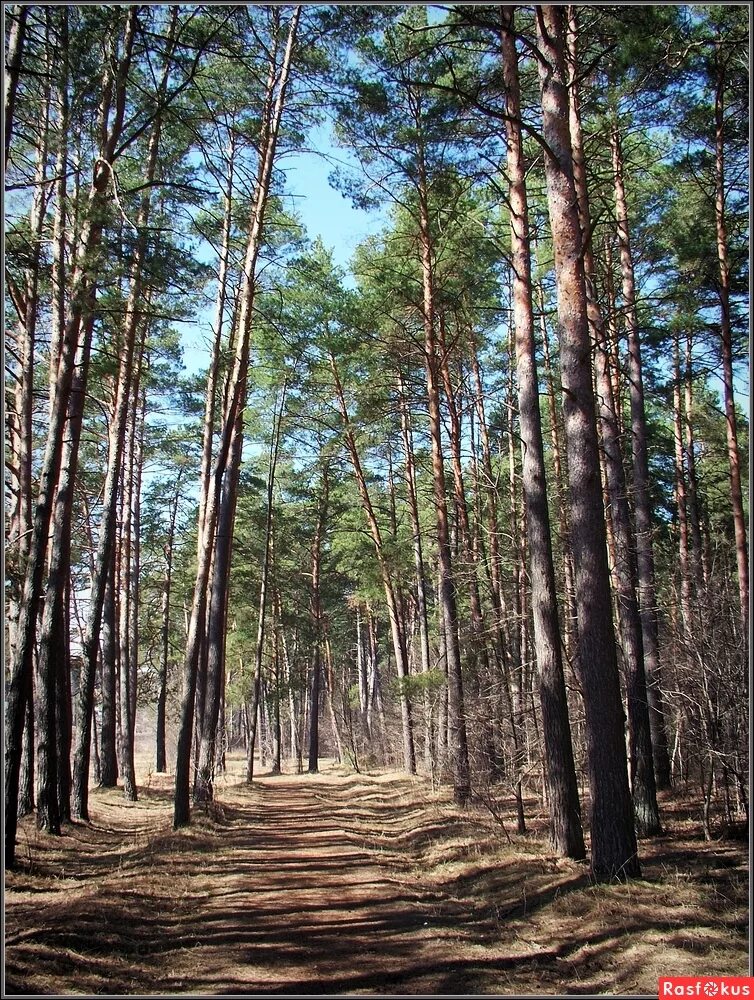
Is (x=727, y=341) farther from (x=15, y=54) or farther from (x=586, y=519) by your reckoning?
(x=15, y=54)

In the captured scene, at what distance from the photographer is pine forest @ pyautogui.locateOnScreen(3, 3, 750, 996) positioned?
572 centimetres

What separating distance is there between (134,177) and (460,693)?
10.2 meters

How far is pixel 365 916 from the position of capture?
6199 mm

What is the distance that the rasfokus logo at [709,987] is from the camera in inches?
166

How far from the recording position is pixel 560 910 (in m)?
5.86

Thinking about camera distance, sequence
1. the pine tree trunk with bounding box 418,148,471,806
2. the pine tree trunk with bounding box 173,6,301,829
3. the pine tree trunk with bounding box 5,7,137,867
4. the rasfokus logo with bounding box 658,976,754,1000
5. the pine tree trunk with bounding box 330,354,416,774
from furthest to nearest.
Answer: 1. the pine tree trunk with bounding box 330,354,416,774
2. the pine tree trunk with bounding box 418,148,471,806
3. the pine tree trunk with bounding box 173,6,301,829
4. the pine tree trunk with bounding box 5,7,137,867
5. the rasfokus logo with bounding box 658,976,754,1000

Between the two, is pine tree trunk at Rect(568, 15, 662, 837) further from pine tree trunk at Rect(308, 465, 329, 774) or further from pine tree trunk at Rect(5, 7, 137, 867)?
pine tree trunk at Rect(308, 465, 329, 774)

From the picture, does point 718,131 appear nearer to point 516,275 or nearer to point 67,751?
point 516,275

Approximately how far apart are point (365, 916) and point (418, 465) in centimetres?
1176

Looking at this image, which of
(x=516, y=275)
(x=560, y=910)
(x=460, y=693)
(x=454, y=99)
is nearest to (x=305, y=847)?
(x=460, y=693)

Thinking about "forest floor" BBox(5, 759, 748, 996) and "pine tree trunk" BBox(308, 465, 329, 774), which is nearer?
"forest floor" BBox(5, 759, 748, 996)

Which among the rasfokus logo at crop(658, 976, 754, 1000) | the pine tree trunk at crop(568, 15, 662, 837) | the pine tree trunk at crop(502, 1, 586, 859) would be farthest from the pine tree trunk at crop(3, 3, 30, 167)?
the rasfokus logo at crop(658, 976, 754, 1000)

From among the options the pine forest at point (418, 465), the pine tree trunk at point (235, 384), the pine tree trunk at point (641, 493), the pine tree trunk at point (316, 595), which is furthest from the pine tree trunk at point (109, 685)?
the pine tree trunk at point (641, 493)

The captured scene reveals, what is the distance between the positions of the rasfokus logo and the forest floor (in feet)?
0.28
